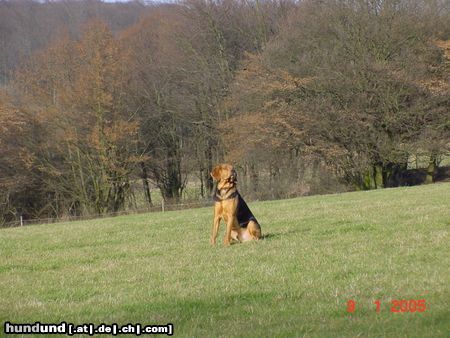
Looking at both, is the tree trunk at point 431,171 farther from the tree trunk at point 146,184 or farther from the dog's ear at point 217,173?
the dog's ear at point 217,173

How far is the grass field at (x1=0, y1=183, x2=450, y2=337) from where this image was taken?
565 cm

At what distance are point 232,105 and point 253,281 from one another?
114 ft

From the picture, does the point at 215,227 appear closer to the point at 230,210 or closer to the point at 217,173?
the point at 230,210

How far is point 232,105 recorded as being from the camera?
41.9 meters

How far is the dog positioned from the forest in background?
25.7m
